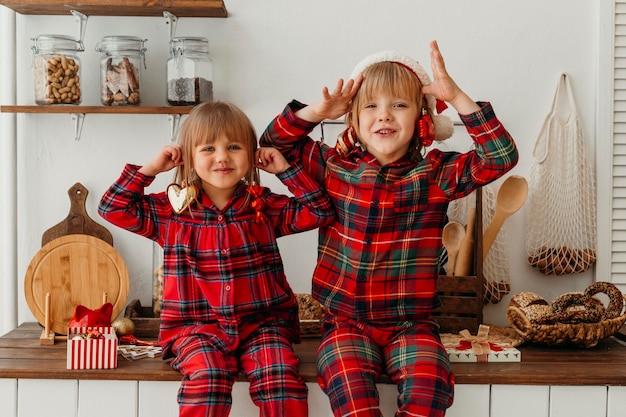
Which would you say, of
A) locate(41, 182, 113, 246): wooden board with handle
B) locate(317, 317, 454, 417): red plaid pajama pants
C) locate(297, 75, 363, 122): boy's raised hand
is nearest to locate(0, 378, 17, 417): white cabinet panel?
locate(41, 182, 113, 246): wooden board with handle

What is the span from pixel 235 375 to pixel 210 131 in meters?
0.54

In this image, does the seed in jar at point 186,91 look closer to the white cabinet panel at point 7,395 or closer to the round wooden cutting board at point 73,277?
the round wooden cutting board at point 73,277

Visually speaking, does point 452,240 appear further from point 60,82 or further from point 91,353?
point 60,82

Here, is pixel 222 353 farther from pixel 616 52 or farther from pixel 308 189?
pixel 616 52

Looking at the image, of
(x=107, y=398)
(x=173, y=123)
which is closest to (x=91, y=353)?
(x=107, y=398)

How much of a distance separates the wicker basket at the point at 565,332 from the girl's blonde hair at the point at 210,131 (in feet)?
2.59

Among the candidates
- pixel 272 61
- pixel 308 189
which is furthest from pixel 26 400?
pixel 272 61

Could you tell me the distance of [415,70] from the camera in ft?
5.98

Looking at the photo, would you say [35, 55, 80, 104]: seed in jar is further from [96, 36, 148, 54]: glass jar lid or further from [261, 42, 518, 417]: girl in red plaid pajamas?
[261, 42, 518, 417]: girl in red plaid pajamas

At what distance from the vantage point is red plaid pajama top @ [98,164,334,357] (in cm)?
180

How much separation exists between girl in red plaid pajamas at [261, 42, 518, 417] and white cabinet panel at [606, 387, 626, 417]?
0.37 m

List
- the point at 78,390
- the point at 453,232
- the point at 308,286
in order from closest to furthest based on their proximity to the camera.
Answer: the point at 78,390 < the point at 453,232 < the point at 308,286

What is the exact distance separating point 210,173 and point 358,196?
0.35 meters

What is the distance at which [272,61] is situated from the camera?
224 cm
